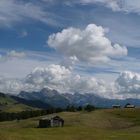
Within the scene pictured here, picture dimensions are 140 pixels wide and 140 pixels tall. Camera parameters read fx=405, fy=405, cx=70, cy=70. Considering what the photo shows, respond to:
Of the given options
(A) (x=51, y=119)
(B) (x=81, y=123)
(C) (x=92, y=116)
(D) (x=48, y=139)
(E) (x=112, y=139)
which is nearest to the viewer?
(D) (x=48, y=139)

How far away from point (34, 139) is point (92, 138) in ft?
46.1

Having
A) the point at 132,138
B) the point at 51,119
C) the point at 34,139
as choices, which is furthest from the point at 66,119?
the point at 34,139

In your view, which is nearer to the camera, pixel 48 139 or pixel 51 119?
pixel 48 139

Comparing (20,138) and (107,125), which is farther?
(107,125)

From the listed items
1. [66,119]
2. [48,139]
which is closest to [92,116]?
[66,119]

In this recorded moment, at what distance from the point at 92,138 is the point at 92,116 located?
9513 centimetres

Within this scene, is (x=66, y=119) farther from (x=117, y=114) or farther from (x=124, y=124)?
(x=117, y=114)

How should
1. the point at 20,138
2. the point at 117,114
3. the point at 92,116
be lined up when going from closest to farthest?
the point at 20,138
the point at 92,116
the point at 117,114

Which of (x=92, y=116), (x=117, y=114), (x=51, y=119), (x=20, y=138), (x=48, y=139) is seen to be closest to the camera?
(x=20, y=138)

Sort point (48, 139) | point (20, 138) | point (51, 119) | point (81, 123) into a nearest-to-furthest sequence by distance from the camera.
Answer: point (20, 138), point (48, 139), point (81, 123), point (51, 119)

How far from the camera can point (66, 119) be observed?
162125mm

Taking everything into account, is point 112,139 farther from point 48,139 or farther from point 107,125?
point 107,125

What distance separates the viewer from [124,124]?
159 metres

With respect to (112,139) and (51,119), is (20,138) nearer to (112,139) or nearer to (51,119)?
(112,139)
